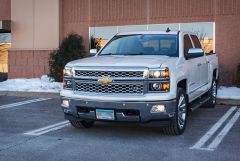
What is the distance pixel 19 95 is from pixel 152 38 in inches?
278

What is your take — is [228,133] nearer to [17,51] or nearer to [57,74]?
[57,74]

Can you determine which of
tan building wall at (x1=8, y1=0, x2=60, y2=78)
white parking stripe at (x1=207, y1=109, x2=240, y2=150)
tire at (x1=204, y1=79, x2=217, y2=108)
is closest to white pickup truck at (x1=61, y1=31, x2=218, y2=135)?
white parking stripe at (x1=207, y1=109, x2=240, y2=150)

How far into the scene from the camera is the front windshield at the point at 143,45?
869cm

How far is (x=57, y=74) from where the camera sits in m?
17.1

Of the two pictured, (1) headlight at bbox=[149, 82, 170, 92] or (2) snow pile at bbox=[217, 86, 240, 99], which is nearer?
(1) headlight at bbox=[149, 82, 170, 92]

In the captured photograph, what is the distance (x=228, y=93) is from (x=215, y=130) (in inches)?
197

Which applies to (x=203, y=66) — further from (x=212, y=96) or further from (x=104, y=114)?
(x=104, y=114)

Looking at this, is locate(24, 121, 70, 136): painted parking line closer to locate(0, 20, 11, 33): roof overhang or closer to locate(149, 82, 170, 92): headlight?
locate(149, 82, 170, 92): headlight

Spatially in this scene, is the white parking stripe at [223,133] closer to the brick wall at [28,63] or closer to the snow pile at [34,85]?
the snow pile at [34,85]

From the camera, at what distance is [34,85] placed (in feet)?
54.2

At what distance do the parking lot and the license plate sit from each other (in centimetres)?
41

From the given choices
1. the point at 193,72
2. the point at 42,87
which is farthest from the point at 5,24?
the point at 193,72

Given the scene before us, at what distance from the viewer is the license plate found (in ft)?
24.9

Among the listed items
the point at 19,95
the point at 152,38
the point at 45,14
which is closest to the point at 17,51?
the point at 45,14
